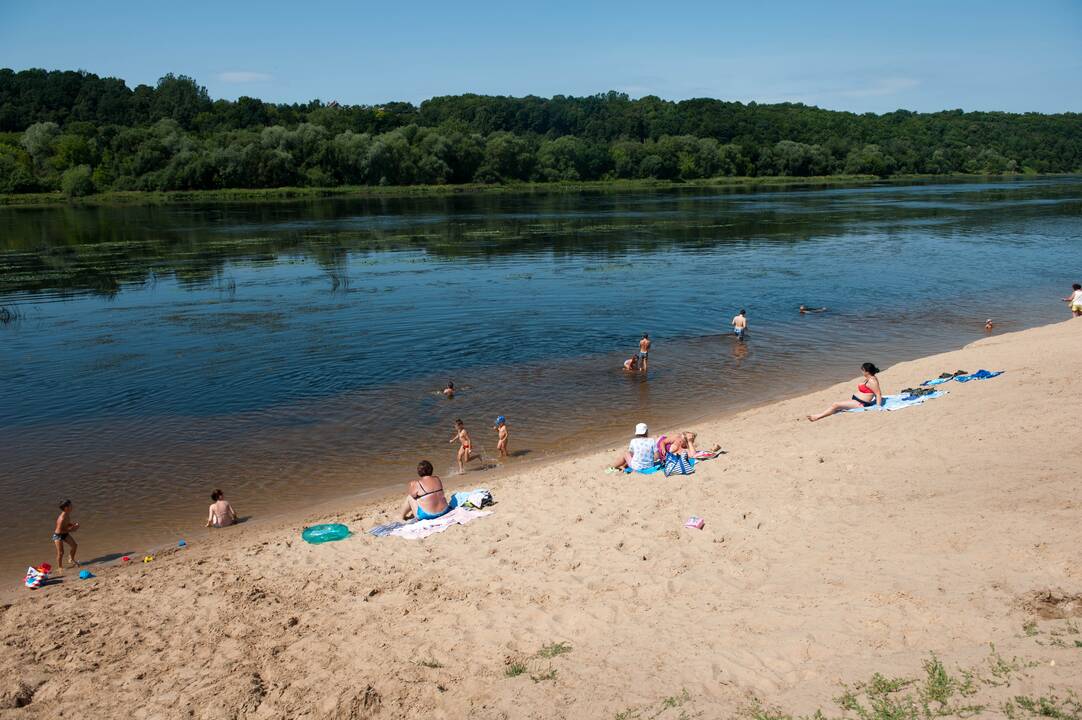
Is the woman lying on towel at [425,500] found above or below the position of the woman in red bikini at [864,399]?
below

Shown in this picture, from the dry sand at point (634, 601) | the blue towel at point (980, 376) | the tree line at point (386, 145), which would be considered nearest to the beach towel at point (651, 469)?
the dry sand at point (634, 601)

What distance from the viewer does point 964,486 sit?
39.4ft

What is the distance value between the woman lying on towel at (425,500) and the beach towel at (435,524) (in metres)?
0.14

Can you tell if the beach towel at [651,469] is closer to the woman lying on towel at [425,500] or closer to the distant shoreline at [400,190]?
the woman lying on towel at [425,500]

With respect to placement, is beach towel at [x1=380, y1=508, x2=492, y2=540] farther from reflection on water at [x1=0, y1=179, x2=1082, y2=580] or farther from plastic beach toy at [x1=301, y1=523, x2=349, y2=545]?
reflection on water at [x1=0, y1=179, x2=1082, y2=580]

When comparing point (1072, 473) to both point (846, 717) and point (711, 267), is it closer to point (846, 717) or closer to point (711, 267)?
point (846, 717)

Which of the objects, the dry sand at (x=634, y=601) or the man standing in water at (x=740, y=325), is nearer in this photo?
the dry sand at (x=634, y=601)

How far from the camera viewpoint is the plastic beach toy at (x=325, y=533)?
1318 cm

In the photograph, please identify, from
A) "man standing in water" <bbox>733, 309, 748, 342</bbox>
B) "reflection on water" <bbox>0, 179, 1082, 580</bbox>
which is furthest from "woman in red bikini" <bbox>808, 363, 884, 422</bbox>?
"man standing in water" <bbox>733, 309, 748, 342</bbox>

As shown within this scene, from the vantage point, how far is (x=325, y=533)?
43.6ft

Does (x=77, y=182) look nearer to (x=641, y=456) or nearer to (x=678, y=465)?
(x=641, y=456)

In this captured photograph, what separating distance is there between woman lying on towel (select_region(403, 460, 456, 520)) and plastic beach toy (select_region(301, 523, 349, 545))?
1.16 m

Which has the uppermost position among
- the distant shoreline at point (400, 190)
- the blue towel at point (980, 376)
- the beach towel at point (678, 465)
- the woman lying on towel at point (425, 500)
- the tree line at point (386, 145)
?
the tree line at point (386, 145)

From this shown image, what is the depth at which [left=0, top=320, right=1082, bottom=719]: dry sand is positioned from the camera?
806 centimetres
